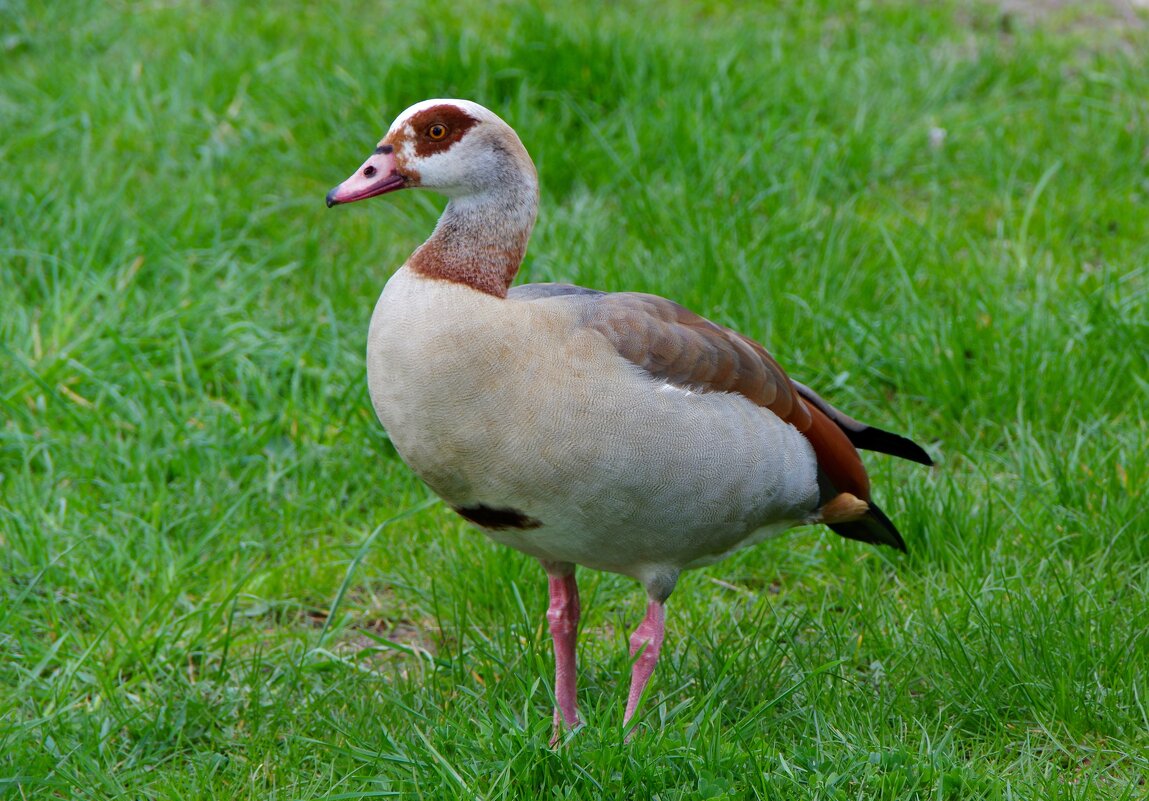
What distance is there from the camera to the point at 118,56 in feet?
21.1

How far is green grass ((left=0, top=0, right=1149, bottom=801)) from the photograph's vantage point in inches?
123

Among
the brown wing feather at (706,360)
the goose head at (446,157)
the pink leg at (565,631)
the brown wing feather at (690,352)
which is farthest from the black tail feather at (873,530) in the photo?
the goose head at (446,157)

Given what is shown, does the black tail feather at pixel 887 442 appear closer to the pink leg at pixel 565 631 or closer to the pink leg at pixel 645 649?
the pink leg at pixel 645 649

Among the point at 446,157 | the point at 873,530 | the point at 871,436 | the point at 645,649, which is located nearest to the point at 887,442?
the point at 871,436

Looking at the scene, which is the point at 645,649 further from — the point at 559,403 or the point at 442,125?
the point at 442,125

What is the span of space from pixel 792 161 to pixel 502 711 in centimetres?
307

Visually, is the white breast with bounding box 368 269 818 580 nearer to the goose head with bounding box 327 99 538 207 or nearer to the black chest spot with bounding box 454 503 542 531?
the black chest spot with bounding box 454 503 542 531

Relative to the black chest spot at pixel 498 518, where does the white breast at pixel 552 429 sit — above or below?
above

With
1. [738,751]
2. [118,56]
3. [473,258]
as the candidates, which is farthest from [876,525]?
[118,56]

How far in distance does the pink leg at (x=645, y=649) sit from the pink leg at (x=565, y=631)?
Result: 0.14m

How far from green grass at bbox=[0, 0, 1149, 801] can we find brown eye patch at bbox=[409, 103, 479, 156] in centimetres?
120

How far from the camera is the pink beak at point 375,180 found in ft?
10.2

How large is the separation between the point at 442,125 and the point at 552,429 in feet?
2.41

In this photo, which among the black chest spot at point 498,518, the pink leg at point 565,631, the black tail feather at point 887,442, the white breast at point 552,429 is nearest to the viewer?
the white breast at point 552,429
